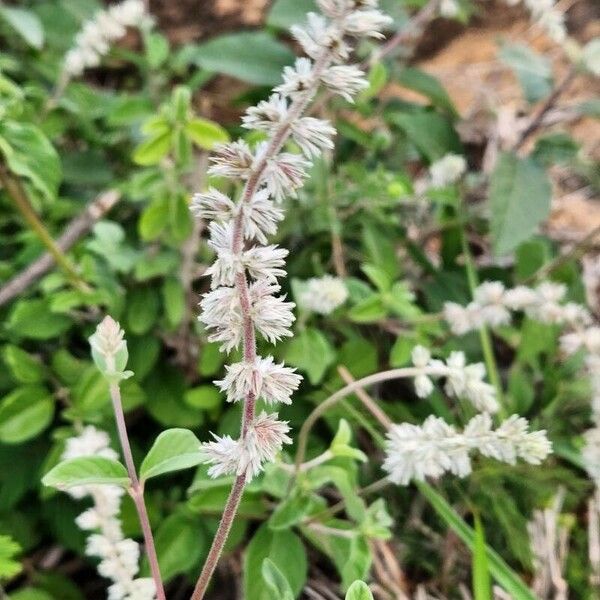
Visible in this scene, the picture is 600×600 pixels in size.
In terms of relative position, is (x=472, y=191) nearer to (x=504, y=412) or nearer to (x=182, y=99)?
(x=504, y=412)

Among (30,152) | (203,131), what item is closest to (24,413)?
(30,152)

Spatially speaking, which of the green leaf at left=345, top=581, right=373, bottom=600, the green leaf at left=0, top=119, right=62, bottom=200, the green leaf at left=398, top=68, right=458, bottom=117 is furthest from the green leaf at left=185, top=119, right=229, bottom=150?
the green leaf at left=345, top=581, right=373, bottom=600

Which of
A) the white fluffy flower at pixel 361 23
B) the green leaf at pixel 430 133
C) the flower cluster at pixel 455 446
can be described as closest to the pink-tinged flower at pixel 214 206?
the white fluffy flower at pixel 361 23

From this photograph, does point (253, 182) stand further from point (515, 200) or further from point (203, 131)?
point (515, 200)

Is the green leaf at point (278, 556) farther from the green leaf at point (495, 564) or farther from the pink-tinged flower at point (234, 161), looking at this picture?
the pink-tinged flower at point (234, 161)

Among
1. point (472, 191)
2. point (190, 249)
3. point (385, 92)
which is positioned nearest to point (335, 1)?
point (190, 249)
